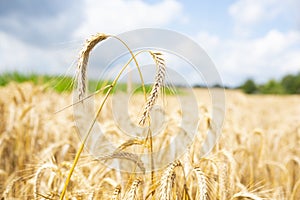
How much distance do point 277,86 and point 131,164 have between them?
8057 cm

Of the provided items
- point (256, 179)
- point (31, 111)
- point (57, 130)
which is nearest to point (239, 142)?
point (256, 179)

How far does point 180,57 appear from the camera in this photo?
153cm

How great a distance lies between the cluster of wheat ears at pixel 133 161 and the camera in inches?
53.1

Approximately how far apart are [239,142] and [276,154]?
1336 millimetres

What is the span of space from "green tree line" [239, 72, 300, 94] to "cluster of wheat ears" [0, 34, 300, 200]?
67.1m

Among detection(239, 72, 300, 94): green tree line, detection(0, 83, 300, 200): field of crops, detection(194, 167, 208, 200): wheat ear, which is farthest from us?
A: detection(239, 72, 300, 94): green tree line

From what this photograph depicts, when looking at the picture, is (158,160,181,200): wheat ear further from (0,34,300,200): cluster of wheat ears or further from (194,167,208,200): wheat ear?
(194,167,208,200): wheat ear

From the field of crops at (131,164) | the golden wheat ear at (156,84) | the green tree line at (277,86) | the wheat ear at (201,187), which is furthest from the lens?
the green tree line at (277,86)

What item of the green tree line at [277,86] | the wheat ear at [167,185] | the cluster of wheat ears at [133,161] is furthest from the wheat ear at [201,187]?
the green tree line at [277,86]

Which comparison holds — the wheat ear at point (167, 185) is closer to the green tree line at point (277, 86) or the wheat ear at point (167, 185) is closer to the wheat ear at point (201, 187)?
the wheat ear at point (201, 187)

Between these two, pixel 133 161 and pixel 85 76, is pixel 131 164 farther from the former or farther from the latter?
pixel 85 76

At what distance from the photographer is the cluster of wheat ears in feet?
4.42

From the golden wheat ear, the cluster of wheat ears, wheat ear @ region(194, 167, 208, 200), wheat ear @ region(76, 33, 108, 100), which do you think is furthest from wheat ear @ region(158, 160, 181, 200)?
wheat ear @ region(76, 33, 108, 100)

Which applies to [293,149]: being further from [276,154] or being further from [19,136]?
[19,136]
